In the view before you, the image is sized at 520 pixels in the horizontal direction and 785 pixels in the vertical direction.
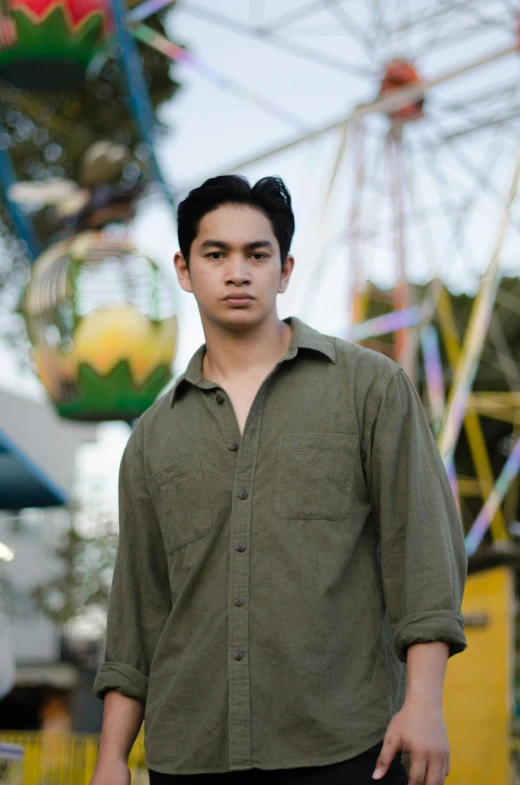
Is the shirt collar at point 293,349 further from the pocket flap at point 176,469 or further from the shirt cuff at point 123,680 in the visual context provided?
the shirt cuff at point 123,680

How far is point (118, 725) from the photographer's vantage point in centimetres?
220

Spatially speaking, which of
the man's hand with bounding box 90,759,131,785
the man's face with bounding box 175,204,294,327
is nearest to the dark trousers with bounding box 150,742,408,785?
the man's hand with bounding box 90,759,131,785

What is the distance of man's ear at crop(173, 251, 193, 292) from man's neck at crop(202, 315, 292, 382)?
0.12 m

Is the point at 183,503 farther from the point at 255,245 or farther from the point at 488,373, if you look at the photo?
the point at 488,373

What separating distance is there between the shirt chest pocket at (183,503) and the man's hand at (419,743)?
482mm

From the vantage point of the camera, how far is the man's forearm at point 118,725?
2166 millimetres

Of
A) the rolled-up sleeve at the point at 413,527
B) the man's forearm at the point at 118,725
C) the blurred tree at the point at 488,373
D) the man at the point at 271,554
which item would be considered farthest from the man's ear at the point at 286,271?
the blurred tree at the point at 488,373

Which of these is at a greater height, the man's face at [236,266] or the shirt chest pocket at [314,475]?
the man's face at [236,266]

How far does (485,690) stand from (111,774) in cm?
477

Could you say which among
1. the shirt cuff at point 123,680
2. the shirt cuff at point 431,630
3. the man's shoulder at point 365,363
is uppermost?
the man's shoulder at point 365,363

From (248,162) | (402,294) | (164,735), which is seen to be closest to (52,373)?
(248,162)

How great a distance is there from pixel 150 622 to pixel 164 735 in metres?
0.29

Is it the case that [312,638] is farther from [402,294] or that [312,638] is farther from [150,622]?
[402,294]

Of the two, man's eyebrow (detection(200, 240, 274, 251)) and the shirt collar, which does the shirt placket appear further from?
man's eyebrow (detection(200, 240, 274, 251))
